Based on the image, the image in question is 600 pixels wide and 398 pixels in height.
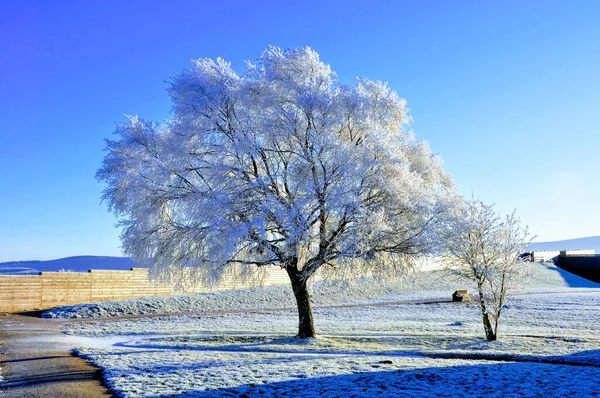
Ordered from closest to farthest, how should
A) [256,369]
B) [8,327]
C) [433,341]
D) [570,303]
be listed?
[256,369] < [433,341] < [8,327] < [570,303]

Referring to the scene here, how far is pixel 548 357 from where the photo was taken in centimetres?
1579

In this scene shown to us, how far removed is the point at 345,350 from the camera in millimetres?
17047

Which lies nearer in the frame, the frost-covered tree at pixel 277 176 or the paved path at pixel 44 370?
the paved path at pixel 44 370

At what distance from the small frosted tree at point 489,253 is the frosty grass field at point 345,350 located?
162cm

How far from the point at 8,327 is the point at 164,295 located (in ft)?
51.9

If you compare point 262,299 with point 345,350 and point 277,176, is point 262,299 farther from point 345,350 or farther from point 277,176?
point 345,350

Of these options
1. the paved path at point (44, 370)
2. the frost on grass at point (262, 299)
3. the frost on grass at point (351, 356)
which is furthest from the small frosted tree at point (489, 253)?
the paved path at point (44, 370)

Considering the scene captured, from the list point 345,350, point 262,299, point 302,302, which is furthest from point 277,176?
point 262,299

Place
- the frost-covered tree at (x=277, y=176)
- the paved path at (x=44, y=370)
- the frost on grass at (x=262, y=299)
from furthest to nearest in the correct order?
the frost on grass at (x=262, y=299) → the frost-covered tree at (x=277, y=176) → the paved path at (x=44, y=370)

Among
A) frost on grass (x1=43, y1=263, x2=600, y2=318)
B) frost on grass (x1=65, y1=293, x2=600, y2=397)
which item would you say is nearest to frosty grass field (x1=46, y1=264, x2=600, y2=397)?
frost on grass (x1=65, y1=293, x2=600, y2=397)

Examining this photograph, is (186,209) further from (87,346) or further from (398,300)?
(398,300)

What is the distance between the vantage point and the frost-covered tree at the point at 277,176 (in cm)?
1767

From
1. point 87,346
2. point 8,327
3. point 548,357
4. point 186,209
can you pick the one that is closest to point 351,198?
point 186,209

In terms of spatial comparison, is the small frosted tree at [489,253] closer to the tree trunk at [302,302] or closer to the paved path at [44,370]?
the tree trunk at [302,302]
